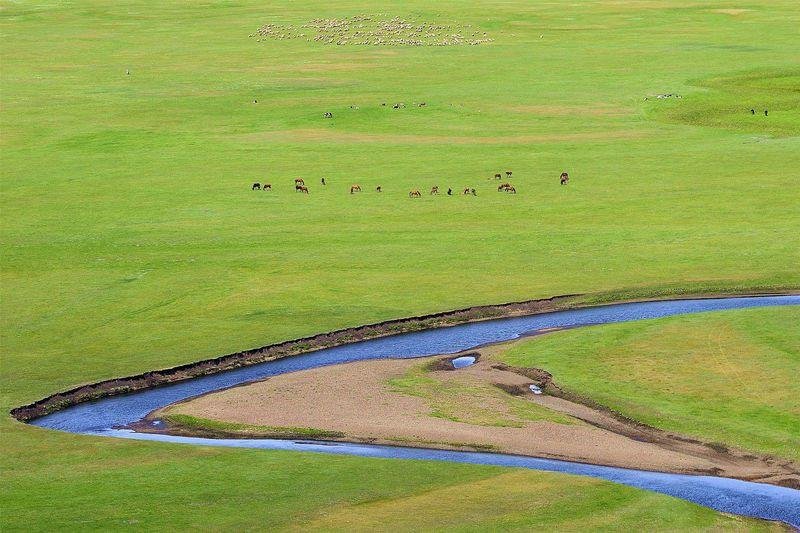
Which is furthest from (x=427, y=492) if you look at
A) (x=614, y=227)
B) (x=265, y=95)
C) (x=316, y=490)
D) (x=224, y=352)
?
(x=265, y=95)

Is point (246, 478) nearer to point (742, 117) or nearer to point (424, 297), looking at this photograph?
point (424, 297)

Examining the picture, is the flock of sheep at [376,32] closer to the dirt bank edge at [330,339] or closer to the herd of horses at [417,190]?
the herd of horses at [417,190]

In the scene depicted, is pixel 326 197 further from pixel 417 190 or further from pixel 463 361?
pixel 463 361

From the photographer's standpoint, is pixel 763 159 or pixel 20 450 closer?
pixel 20 450

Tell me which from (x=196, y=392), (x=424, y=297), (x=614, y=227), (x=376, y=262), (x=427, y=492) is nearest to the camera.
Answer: (x=427, y=492)

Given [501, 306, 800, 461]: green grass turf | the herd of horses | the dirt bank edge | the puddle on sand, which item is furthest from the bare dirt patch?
the herd of horses

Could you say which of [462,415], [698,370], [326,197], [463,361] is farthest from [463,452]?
[326,197]
